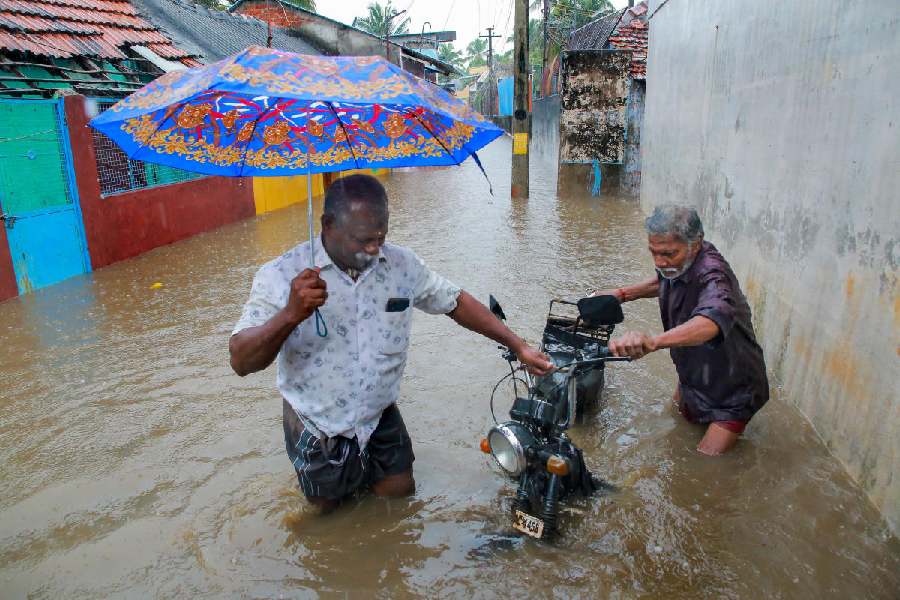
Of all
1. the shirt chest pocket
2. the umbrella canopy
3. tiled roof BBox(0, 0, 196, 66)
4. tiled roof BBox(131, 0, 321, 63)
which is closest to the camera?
the umbrella canopy

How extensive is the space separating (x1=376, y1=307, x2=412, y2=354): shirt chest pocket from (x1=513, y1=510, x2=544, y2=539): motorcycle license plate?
0.91m

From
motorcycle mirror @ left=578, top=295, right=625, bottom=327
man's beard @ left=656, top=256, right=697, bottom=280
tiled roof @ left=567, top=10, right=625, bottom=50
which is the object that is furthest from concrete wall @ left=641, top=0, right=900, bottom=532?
tiled roof @ left=567, top=10, right=625, bottom=50

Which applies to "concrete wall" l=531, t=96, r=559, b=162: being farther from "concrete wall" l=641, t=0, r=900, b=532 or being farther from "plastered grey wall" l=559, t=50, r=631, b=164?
"concrete wall" l=641, t=0, r=900, b=532

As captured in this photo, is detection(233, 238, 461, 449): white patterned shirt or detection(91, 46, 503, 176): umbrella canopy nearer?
detection(91, 46, 503, 176): umbrella canopy

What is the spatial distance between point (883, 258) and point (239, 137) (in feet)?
10.8

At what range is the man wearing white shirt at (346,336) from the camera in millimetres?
2609

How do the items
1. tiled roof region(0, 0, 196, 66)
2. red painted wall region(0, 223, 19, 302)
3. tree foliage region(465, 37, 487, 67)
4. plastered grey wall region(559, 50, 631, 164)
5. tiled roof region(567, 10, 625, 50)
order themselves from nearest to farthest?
red painted wall region(0, 223, 19, 302) < tiled roof region(0, 0, 196, 66) < plastered grey wall region(559, 50, 631, 164) < tiled roof region(567, 10, 625, 50) < tree foliage region(465, 37, 487, 67)

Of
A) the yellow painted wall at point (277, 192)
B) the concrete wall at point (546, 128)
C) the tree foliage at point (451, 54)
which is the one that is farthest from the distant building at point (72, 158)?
the tree foliage at point (451, 54)

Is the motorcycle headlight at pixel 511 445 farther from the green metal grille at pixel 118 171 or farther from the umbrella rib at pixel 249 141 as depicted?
the green metal grille at pixel 118 171

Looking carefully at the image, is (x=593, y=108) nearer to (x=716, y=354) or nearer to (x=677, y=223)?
(x=716, y=354)

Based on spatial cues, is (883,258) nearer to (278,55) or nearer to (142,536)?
(278,55)

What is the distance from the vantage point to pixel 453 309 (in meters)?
3.15

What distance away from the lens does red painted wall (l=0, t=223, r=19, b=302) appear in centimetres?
695

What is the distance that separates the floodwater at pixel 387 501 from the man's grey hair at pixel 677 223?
1.37 metres
